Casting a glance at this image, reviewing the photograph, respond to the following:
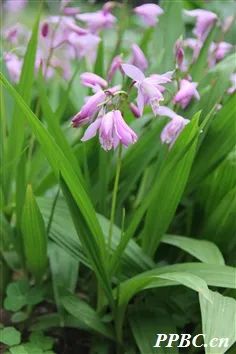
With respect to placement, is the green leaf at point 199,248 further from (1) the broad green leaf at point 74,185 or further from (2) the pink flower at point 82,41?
(2) the pink flower at point 82,41

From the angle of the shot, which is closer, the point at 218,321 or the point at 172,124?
the point at 218,321

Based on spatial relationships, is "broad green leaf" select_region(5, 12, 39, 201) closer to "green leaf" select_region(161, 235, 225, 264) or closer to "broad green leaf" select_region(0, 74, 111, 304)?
"broad green leaf" select_region(0, 74, 111, 304)

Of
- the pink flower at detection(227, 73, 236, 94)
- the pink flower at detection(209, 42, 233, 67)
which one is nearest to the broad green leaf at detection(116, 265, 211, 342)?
the pink flower at detection(227, 73, 236, 94)

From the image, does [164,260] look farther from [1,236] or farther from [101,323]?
[1,236]

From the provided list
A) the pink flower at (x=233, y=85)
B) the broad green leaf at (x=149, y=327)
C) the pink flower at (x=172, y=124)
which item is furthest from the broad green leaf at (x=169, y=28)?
the broad green leaf at (x=149, y=327)

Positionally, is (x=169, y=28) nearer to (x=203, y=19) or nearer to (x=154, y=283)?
(x=203, y=19)

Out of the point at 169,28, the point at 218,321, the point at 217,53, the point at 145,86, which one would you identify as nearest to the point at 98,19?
the point at 169,28
